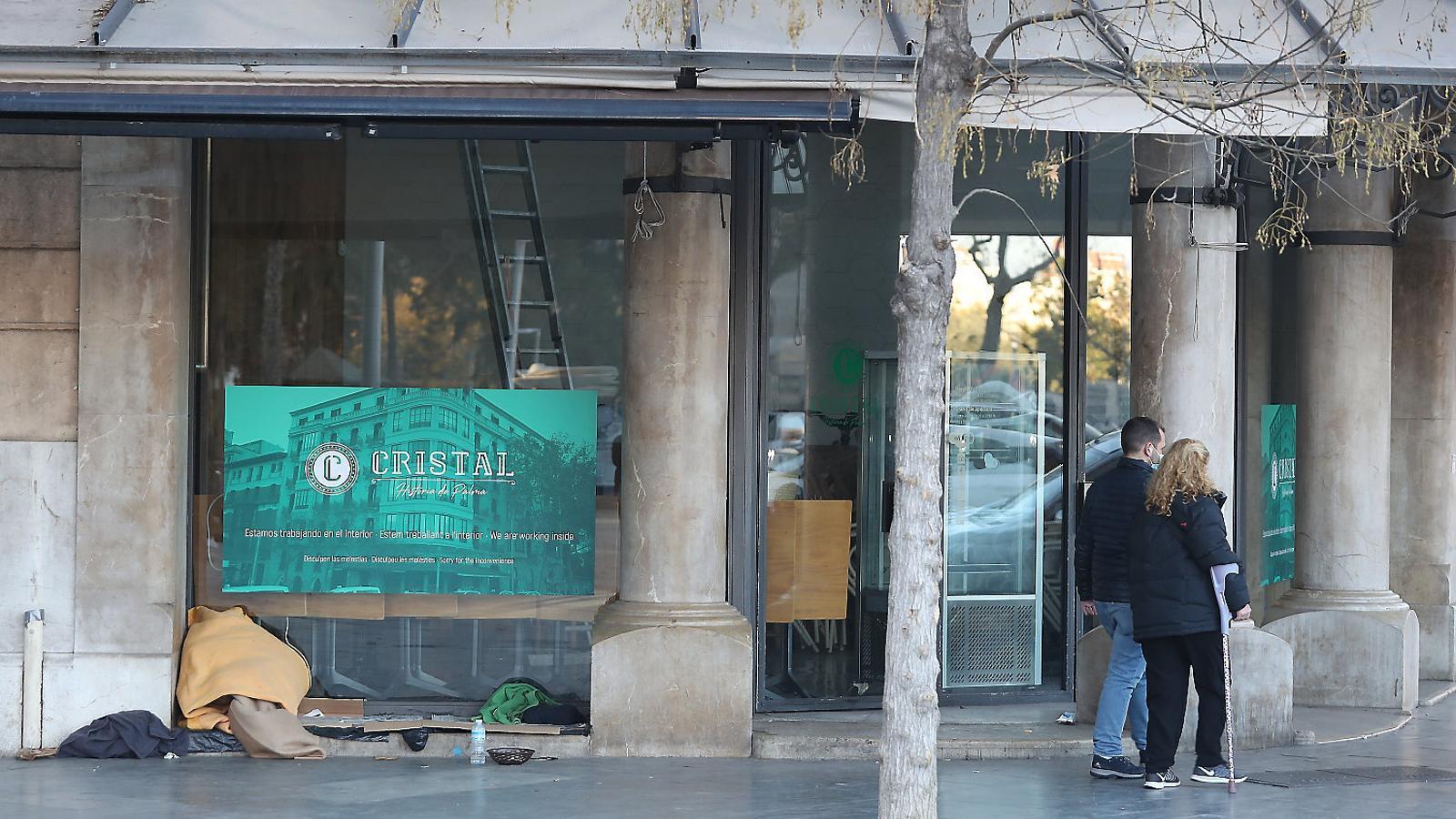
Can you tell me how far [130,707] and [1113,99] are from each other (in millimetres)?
5942

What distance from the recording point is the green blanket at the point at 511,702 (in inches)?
371

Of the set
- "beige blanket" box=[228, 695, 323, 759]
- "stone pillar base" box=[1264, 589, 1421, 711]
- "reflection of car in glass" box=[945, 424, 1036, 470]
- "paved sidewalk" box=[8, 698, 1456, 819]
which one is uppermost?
"reflection of car in glass" box=[945, 424, 1036, 470]

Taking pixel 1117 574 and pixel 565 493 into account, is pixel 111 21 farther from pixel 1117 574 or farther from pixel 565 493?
pixel 1117 574

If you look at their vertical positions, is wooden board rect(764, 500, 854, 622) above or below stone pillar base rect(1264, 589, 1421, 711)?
above

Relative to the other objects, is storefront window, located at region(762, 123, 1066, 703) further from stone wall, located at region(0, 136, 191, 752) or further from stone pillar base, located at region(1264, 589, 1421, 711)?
stone wall, located at region(0, 136, 191, 752)

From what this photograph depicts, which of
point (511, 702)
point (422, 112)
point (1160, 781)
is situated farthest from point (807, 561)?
point (422, 112)

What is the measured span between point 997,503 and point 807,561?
1345 millimetres

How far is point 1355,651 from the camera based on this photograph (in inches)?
426

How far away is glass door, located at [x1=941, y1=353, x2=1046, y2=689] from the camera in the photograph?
10484 mm

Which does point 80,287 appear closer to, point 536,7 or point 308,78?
point 308,78

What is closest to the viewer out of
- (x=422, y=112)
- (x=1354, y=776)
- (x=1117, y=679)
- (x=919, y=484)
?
(x=919, y=484)

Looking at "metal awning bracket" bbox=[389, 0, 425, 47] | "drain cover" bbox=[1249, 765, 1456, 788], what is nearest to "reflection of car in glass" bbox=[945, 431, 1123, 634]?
"drain cover" bbox=[1249, 765, 1456, 788]

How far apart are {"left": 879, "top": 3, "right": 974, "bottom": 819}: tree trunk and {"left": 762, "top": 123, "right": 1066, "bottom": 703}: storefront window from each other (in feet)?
10.8

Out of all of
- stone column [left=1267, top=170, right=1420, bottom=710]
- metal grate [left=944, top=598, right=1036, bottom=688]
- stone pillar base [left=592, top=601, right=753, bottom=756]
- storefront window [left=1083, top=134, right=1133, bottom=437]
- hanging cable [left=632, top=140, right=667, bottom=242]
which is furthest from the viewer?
stone column [left=1267, top=170, right=1420, bottom=710]
